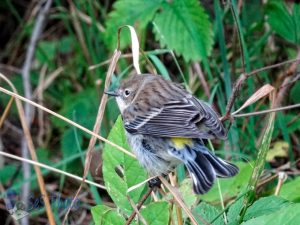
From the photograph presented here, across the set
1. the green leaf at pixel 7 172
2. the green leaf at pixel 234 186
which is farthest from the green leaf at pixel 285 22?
the green leaf at pixel 7 172

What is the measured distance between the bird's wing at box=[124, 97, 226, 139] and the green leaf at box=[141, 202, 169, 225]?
1.45 ft

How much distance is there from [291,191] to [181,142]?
0.54 metres

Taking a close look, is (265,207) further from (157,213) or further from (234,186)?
(234,186)

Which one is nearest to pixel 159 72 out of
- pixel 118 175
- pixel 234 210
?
pixel 118 175

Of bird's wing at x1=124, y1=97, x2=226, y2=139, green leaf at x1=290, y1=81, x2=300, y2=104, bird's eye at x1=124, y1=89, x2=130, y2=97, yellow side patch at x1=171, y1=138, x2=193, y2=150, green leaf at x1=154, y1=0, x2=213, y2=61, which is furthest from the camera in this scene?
green leaf at x1=290, y1=81, x2=300, y2=104

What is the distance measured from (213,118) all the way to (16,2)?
13.2 feet

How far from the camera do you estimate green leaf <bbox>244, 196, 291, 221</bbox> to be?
2.59m

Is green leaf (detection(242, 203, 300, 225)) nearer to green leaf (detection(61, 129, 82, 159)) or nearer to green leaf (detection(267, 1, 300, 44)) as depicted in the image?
green leaf (detection(267, 1, 300, 44))

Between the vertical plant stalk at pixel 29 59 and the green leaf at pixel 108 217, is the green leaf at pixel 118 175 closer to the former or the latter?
the green leaf at pixel 108 217

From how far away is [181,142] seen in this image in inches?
123

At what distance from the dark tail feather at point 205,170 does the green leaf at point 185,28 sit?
1.54m

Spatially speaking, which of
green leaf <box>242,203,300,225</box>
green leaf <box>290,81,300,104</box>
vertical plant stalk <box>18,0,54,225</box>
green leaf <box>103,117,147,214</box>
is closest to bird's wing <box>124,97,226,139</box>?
green leaf <box>103,117,147,214</box>

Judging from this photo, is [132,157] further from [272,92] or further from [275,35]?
[275,35]

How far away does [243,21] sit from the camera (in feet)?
16.7
